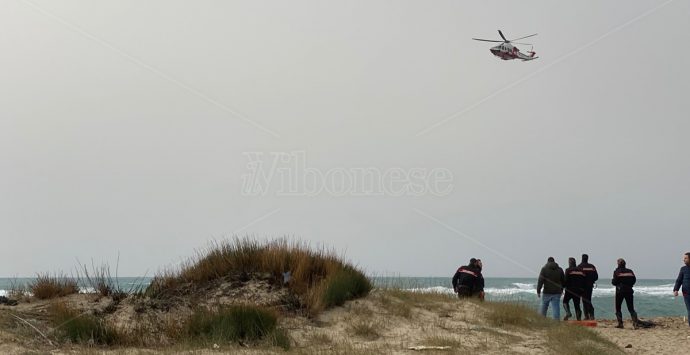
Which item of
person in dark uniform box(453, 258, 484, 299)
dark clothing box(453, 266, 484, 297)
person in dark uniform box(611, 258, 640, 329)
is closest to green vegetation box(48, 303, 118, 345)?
person in dark uniform box(453, 258, 484, 299)

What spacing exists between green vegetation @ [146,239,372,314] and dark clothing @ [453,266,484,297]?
3265 millimetres

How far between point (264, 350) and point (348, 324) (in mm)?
2442

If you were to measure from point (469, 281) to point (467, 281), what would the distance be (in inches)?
2.1

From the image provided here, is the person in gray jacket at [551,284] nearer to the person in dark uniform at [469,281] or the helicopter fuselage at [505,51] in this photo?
the person in dark uniform at [469,281]

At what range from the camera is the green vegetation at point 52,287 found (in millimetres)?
13383

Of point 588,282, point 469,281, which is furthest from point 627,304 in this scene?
point 469,281

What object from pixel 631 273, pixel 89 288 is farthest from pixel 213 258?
pixel 631 273

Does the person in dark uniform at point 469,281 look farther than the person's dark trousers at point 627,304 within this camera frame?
No

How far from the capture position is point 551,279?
1596 centimetres

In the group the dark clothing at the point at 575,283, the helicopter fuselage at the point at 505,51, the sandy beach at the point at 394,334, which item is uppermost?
the helicopter fuselage at the point at 505,51

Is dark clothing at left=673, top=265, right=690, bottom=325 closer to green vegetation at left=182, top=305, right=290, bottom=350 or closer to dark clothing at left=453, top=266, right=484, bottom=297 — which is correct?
dark clothing at left=453, top=266, right=484, bottom=297

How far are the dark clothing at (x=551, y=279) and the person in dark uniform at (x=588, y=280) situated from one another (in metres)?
1.54

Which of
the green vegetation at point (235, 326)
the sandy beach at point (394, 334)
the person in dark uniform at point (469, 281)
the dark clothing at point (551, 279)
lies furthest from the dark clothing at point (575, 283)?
the green vegetation at point (235, 326)

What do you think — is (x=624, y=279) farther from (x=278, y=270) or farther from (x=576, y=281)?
(x=278, y=270)
